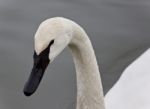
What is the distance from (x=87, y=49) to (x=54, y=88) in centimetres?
153

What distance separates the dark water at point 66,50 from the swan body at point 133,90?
0.32 meters

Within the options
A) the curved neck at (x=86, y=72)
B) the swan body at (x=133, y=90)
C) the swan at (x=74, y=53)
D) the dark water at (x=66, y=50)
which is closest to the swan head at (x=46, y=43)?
the swan at (x=74, y=53)

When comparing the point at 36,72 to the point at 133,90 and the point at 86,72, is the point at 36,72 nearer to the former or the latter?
the point at 86,72

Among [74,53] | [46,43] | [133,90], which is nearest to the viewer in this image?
[46,43]

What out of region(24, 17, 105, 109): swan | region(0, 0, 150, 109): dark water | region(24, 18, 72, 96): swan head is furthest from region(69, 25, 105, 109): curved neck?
region(0, 0, 150, 109): dark water

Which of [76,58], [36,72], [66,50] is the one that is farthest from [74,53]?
[66,50]

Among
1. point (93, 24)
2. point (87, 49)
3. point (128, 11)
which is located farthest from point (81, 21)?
point (87, 49)

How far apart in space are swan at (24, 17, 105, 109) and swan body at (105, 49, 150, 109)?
2.14 feet

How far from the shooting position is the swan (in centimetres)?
167

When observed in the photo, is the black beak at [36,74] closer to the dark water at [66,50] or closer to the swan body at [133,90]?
the swan body at [133,90]

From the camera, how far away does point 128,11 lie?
164 inches

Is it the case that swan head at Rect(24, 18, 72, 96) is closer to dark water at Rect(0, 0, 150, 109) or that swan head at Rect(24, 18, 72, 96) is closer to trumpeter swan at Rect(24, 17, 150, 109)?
trumpeter swan at Rect(24, 17, 150, 109)

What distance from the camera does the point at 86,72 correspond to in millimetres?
2055

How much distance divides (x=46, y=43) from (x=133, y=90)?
1.42 meters
